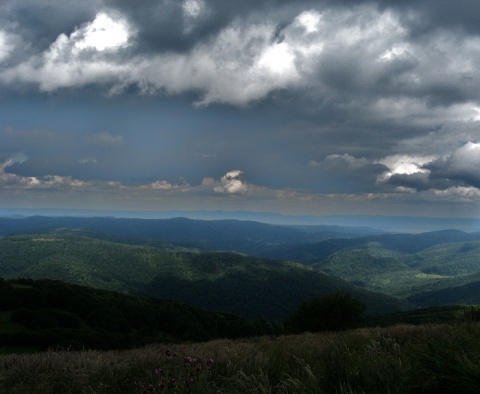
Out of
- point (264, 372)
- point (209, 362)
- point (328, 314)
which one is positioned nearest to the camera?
point (264, 372)

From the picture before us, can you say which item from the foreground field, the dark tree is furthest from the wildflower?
the dark tree

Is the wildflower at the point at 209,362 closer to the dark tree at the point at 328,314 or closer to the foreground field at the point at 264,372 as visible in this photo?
the foreground field at the point at 264,372

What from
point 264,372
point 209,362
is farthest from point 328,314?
point 209,362

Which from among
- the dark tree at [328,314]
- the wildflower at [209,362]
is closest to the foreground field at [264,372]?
the wildflower at [209,362]

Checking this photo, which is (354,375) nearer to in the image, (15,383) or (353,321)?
(15,383)

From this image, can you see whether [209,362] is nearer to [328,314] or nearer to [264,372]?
[264,372]

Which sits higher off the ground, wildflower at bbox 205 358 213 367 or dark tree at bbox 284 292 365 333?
wildflower at bbox 205 358 213 367

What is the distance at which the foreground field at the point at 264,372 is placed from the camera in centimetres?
447

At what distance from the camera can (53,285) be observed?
288 ft

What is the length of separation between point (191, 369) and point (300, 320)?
38.5 meters

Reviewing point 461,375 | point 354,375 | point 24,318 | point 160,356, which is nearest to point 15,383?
point 160,356

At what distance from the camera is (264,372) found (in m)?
5.95

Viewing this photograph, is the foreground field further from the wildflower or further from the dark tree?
the dark tree

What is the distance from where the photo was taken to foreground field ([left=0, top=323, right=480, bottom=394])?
14.7 ft
